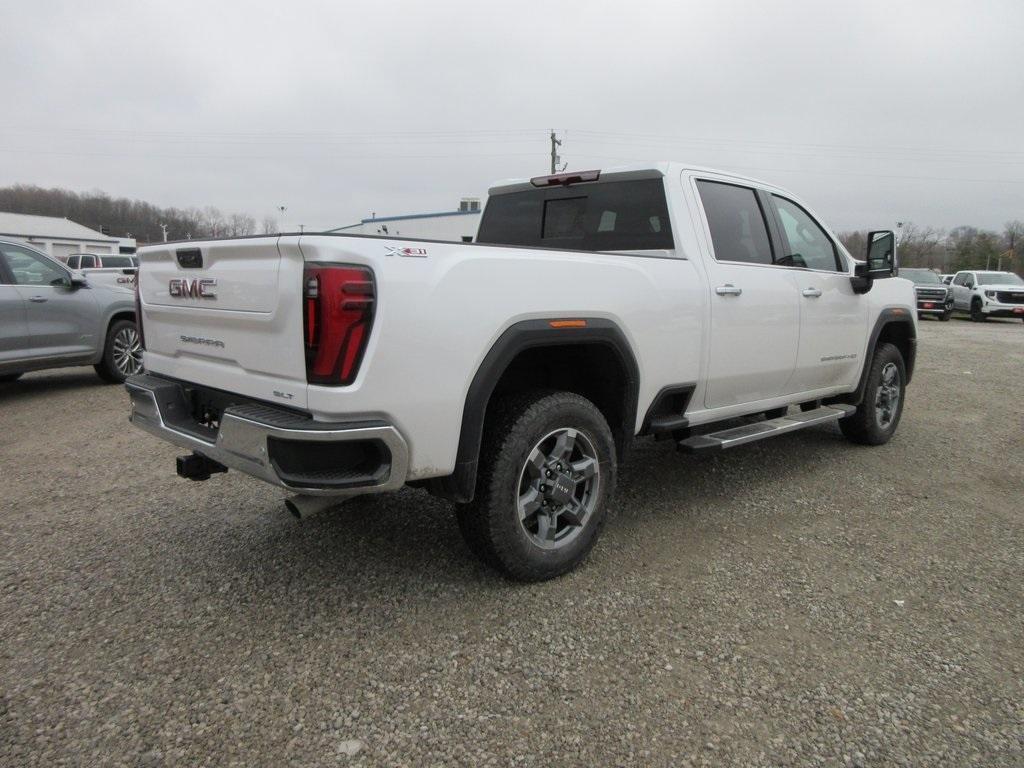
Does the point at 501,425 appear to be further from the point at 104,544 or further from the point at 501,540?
the point at 104,544

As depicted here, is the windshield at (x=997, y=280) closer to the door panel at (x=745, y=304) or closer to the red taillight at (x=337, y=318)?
the door panel at (x=745, y=304)

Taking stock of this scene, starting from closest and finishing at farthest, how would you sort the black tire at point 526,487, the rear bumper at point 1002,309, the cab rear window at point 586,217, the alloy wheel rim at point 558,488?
the black tire at point 526,487 < the alloy wheel rim at point 558,488 < the cab rear window at point 586,217 < the rear bumper at point 1002,309

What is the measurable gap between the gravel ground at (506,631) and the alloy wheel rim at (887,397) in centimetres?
107

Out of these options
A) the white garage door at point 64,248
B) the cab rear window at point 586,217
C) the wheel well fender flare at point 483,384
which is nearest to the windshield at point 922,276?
the cab rear window at point 586,217

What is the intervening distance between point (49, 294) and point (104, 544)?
16.5 feet

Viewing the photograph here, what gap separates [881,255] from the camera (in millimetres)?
4996

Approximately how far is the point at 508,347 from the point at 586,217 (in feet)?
5.94

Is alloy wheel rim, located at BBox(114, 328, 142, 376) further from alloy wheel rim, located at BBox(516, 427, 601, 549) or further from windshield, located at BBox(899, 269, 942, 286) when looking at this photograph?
windshield, located at BBox(899, 269, 942, 286)

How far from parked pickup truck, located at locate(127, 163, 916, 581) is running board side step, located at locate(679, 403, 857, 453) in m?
0.02

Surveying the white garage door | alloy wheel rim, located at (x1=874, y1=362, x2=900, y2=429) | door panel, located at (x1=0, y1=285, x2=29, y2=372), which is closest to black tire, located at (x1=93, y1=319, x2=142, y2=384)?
door panel, located at (x1=0, y1=285, x2=29, y2=372)

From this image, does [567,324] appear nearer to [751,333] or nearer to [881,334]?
[751,333]

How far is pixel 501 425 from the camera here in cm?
295

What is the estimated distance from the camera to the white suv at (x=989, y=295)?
22734 millimetres

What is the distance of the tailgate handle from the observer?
117 inches
